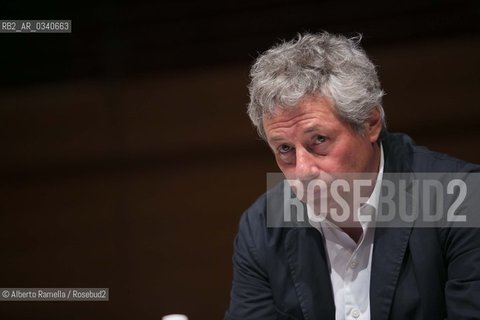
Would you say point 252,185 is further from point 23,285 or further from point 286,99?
point 286,99

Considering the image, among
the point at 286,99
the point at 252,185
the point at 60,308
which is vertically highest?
the point at 252,185

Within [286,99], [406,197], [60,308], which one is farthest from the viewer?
[60,308]

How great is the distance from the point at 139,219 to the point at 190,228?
21 centimetres

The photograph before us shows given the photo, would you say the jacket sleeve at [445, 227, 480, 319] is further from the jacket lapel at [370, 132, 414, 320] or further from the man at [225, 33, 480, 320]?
the jacket lapel at [370, 132, 414, 320]

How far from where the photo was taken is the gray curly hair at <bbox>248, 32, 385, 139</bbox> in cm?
167

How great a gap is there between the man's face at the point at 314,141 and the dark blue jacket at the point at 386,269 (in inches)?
5.2

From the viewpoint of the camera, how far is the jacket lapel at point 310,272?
70.3 inches

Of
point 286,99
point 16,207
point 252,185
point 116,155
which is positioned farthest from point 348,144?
point 16,207

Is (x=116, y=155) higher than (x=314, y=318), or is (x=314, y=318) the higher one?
(x=116, y=155)

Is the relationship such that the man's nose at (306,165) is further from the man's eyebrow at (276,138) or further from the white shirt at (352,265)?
the white shirt at (352,265)

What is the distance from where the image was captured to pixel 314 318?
1782 mm

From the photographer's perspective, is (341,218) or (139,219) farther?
(139,219)

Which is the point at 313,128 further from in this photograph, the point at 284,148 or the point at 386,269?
the point at 386,269

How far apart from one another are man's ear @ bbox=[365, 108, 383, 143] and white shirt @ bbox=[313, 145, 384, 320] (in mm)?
84
